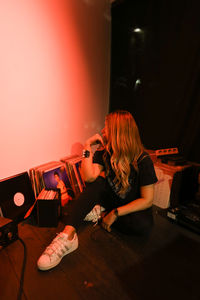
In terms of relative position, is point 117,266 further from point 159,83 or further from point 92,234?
point 159,83

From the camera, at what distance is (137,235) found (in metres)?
1.12

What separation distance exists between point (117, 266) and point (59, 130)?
1.13 meters

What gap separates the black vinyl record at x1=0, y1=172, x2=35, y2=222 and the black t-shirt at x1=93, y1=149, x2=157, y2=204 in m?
0.58

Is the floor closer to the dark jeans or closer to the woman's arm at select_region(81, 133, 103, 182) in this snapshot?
the dark jeans

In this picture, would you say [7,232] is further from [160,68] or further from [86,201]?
[160,68]

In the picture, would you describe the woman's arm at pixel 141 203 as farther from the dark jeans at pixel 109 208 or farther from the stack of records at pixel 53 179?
the stack of records at pixel 53 179

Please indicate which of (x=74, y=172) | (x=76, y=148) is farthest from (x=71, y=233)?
(x=76, y=148)

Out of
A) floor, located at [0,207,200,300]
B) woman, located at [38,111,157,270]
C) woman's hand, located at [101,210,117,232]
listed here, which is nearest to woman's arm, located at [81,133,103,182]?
woman, located at [38,111,157,270]

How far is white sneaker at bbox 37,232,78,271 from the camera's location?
861mm

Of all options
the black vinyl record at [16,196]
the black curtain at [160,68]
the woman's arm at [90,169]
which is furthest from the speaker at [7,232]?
the black curtain at [160,68]

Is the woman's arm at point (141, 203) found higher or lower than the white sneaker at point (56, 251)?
higher

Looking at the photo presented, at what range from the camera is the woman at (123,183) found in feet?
3.46

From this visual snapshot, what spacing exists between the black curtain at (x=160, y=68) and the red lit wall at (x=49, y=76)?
0.24 metres

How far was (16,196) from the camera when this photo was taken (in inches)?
48.7
